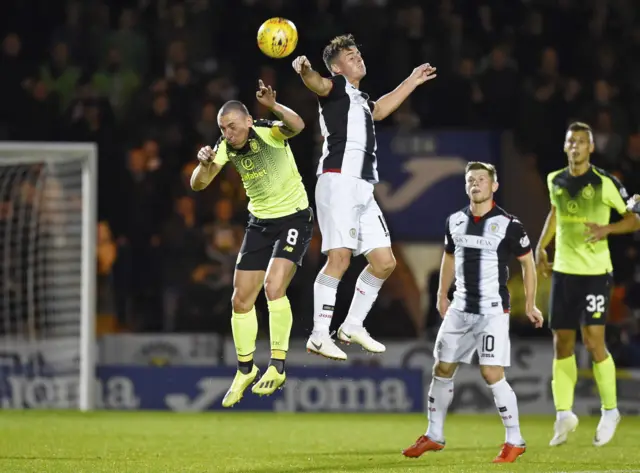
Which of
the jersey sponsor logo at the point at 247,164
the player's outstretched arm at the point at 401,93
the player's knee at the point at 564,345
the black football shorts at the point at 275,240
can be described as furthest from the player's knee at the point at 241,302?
the player's knee at the point at 564,345

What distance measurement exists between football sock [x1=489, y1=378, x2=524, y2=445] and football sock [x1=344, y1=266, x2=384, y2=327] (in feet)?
4.56

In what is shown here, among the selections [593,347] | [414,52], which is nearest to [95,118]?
[414,52]

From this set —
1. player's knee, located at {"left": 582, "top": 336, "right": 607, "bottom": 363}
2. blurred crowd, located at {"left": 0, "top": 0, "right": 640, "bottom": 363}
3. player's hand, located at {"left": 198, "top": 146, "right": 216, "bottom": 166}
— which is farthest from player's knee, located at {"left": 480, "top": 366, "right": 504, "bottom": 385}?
blurred crowd, located at {"left": 0, "top": 0, "right": 640, "bottom": 363}

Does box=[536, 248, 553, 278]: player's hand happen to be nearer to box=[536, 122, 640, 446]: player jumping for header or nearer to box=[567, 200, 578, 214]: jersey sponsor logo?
box=[536, 122, 640, 446]: player jumping for header

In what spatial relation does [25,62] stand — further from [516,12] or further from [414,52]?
[516,12]

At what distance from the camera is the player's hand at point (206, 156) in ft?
26.8

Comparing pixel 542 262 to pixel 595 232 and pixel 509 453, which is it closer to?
pixel 595 232

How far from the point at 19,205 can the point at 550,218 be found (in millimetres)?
6674

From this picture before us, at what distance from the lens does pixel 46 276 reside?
1455cm

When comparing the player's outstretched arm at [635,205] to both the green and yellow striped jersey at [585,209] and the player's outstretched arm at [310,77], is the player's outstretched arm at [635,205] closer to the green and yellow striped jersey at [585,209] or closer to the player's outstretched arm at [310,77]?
the green and yellow striped jersey at [585,209]

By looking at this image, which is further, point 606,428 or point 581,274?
point 581,274

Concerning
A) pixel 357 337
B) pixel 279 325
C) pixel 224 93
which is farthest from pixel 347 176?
pixel 224 93

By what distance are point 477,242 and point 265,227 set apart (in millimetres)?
1651

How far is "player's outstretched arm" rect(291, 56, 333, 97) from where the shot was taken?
7742 mm
